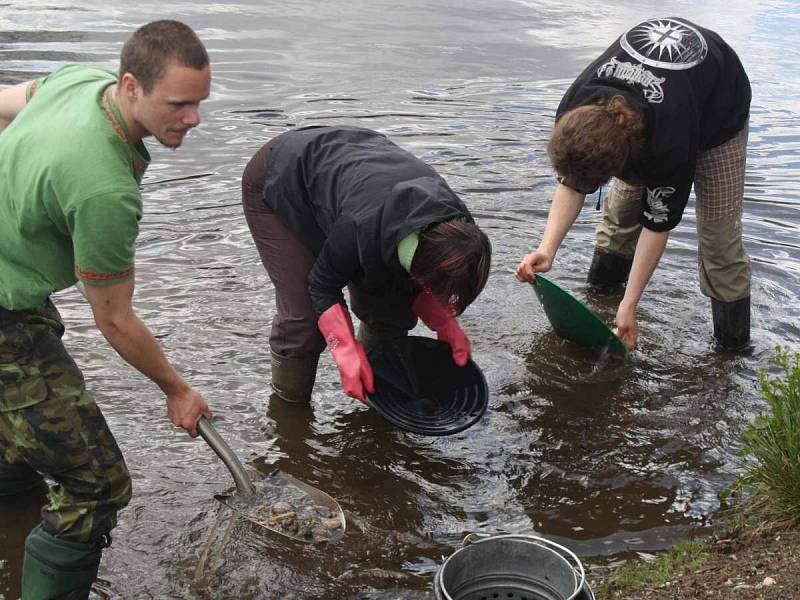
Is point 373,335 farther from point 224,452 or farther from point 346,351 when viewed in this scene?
point 224,452

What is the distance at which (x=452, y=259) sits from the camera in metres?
A: 3.28

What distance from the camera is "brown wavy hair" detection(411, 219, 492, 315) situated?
10.8ft

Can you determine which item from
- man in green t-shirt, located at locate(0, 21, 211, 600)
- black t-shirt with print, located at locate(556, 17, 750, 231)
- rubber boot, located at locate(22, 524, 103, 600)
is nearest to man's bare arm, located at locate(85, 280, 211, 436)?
man in green t-shirt, located at locate(0, 21, 211, 600)

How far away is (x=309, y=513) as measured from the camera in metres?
3.61

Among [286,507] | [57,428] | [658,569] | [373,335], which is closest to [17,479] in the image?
[57,428]

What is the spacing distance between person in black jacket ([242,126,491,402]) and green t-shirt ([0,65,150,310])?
37.3 inches

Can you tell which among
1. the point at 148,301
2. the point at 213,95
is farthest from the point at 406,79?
the point at 148,301

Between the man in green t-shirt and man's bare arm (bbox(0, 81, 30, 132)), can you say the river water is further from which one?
man's bare arm (bbox(0, 81, 30, 132))

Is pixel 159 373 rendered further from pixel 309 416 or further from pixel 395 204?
pixel 309 416

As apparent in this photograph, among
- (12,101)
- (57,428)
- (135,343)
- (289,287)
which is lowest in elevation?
(289,287)

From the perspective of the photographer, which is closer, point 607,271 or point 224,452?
point 224,452

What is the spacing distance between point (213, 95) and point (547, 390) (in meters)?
5.68

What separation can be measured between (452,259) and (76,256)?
122 cm

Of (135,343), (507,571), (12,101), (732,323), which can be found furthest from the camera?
(732,323)
